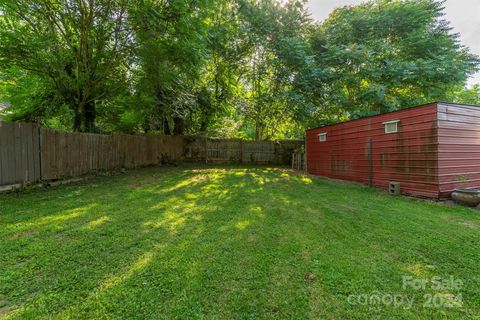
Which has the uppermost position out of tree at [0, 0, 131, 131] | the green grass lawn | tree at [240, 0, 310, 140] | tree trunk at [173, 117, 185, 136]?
tree at [240, 0, 310, 140]

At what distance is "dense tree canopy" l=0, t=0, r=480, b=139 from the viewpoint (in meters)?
6.09

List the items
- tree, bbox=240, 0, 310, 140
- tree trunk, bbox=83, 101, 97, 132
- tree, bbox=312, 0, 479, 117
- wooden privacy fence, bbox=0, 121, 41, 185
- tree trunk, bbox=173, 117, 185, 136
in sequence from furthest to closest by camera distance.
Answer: tree trunk, bbox=173, 117, 185, 136 < tree, bbox=240, 0, 310, 140 < tree, bbox=312, 0, 479, 117 < tree trunk, bbox=83, 101, 97, 132 < wooden privacy fence, bbox=0, 121, 41, 185

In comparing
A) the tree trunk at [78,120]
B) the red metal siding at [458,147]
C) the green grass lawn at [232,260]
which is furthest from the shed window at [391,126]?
the tree trunk at [78,120]

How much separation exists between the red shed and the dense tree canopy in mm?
3733

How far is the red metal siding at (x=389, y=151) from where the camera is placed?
5.07m

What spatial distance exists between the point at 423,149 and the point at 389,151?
91cm

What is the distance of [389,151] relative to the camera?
6070mm

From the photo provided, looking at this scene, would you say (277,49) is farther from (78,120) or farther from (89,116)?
(78,120)

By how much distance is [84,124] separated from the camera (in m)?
8.52

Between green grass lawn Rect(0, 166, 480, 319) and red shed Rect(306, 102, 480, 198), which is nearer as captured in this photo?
green grass lawn Rect(0, 166, 480, 319)

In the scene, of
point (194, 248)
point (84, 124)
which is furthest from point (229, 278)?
point (84, 124)

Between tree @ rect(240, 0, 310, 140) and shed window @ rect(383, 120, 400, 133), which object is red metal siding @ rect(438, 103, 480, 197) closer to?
shed window @ rect(383, 120, 400, 133)

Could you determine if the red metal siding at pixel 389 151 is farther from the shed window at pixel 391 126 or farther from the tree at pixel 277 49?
the tree at pixel 277 49

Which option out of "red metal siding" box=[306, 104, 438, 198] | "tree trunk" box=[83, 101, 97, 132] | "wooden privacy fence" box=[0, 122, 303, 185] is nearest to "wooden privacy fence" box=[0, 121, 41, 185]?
"wooden privacy fence" box=[0, 122, 303, 185]
